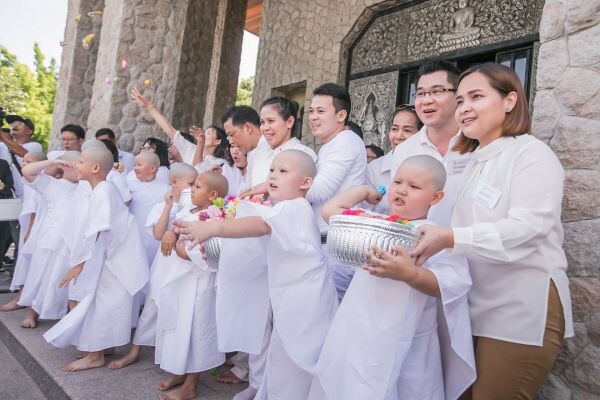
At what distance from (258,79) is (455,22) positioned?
404 centimetres

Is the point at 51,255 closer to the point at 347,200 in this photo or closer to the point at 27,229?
the point at 27,229

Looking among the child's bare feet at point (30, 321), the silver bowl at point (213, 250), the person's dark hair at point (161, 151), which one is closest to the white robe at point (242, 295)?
the silver bowl at point (213, 250)

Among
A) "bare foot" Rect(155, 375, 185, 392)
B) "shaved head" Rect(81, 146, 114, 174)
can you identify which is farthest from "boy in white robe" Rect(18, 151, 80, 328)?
"bare foot" Rect(155, 375, 185, 392)

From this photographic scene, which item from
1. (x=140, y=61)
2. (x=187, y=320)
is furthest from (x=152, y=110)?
(x=187, y=320)

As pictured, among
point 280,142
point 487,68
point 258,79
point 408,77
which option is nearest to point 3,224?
point 258,79

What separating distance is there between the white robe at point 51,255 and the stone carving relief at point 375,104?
13.7ft

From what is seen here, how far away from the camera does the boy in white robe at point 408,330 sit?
70.0 inches

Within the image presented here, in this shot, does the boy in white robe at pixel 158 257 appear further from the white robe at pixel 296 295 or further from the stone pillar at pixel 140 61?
the stone pillar at pixel 140 61

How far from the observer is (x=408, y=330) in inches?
71.6

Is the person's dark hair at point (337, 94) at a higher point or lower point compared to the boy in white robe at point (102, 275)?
higher

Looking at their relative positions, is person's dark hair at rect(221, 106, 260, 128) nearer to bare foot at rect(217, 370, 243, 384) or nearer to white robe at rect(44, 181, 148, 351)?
white robe at rect(44, 181, 148, 351)

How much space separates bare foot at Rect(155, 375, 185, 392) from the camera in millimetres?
2949

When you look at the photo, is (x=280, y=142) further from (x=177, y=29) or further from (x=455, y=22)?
(x=177, y=29)

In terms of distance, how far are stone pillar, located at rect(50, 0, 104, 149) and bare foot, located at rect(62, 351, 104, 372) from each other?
6.70 metres
